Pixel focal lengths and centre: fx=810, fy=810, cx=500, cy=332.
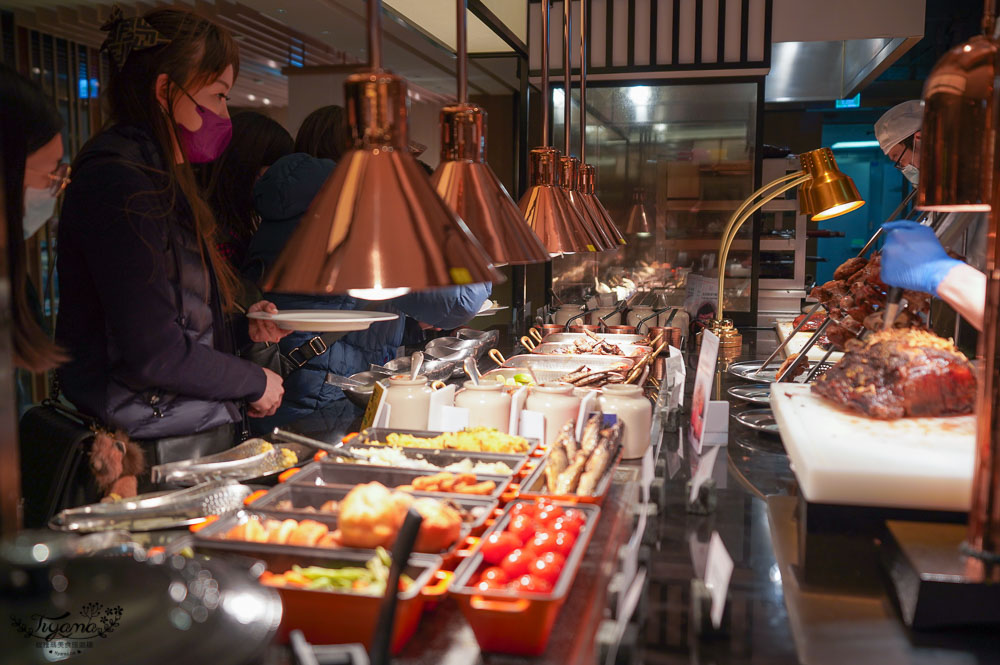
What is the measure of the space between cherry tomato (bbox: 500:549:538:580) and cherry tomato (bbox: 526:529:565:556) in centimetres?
3

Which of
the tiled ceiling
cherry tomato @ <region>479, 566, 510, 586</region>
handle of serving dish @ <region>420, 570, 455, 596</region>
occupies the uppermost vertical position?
the tiled ceiling

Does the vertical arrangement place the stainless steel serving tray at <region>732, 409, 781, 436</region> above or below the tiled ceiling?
below

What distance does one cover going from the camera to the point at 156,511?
134 cm

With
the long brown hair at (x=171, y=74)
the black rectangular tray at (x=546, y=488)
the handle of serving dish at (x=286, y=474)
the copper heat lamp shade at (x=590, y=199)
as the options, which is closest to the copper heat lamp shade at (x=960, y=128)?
the black rectangular tray at (x=546, y=488)

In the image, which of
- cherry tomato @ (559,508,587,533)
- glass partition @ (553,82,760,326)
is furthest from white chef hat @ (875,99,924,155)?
cherry tomato @ (559,508,587,533)

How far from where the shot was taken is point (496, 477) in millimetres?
1560

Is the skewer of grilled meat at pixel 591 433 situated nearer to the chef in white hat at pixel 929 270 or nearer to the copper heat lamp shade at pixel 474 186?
the copper heat lamp shade at pixel 474 186

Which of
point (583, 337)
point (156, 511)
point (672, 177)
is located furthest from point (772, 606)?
point (672, 177)

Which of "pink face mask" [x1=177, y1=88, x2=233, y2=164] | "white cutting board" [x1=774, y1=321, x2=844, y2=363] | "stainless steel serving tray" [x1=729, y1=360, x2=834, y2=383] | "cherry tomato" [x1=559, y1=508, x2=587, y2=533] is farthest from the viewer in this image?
"white cutting board" [x1=774, y1=321, x2=844, y2=363]

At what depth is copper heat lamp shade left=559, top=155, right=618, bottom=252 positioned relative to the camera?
249 centimetres

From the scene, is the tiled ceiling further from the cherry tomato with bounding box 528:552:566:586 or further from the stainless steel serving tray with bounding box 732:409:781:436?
the cherry tomato with bounding box 528:552:566:586

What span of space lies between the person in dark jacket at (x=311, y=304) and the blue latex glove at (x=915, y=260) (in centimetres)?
138

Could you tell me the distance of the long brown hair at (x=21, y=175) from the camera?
1546 mm

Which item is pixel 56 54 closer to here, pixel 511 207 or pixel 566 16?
pixel 566 16
